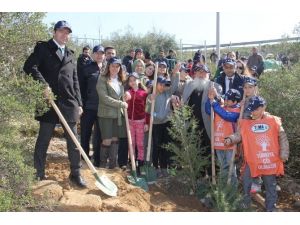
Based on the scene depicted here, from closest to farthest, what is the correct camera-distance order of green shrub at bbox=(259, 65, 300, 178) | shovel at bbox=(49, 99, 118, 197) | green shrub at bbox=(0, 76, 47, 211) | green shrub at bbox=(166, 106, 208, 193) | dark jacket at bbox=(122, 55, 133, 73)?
green shrub at bbox=(0, 76, 47, 211)
shovel at bbox=(49, 99, 118, 197)
green shrub at bbox=(166, 106, 208, 193)
green shrub at bbox=(259, 65, 300, 178)
dark jacket at bbox=(122, 55, 133, 73)

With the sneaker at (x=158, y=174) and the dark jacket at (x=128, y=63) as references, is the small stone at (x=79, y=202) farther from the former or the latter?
the dark jacket at (x=128, y=63)

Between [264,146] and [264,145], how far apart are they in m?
0.01

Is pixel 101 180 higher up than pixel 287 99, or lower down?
lower down

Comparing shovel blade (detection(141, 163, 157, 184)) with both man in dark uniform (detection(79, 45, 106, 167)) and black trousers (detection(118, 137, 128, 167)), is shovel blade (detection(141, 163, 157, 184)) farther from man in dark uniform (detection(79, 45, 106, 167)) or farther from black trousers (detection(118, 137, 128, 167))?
man in dark uniform (detection(79, 45, 106, 167))

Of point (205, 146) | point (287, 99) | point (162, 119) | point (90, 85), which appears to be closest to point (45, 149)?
point (90, 85)

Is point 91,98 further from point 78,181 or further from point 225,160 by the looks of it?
point 225,160

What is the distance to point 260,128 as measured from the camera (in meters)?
5.66

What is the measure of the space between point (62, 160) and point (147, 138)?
1643 millimetres

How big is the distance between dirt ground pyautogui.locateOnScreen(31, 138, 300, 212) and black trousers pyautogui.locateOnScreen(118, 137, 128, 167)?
0.66 meters

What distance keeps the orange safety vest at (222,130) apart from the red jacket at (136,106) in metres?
1.30

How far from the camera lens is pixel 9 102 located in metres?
4.05

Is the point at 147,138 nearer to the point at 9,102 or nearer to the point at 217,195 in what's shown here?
the point at 217,195

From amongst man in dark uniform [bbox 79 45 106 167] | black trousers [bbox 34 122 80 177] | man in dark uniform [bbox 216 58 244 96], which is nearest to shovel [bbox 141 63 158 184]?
man in dark uniform [bbox 79 45 106 167]

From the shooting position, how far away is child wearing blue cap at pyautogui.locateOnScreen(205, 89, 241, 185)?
6.20 metres
